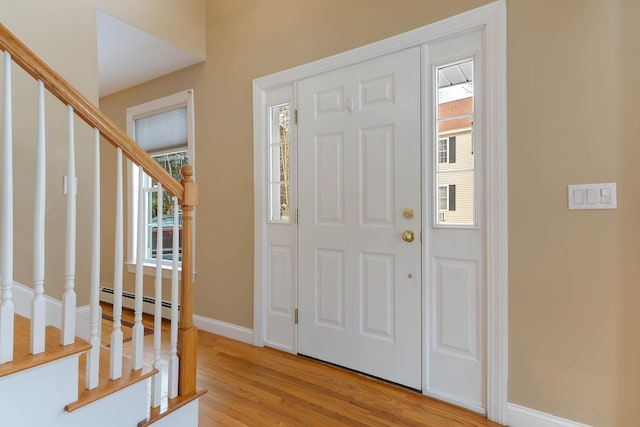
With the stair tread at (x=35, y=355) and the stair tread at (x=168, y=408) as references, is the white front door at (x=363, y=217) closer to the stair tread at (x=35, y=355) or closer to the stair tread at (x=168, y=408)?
the stair tread at (x=168, y=408)

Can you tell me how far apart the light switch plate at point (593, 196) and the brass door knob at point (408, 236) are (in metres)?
0.78

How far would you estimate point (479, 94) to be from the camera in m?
1.75

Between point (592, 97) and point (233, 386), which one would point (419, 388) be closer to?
point (233, 386)

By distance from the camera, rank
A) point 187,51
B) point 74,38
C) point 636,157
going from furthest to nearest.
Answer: point 187,51 → point 74,38 → point 636,157

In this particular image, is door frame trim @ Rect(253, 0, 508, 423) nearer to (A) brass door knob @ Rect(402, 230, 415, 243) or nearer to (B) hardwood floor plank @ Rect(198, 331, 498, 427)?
(B) hardwood floor plank @ Rect(198, 331, 498, 427)

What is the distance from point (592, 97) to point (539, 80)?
24 centimetres

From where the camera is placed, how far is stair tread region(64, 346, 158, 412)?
3.73 feet

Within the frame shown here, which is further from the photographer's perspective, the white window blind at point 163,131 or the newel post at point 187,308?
the white window blind at point 163,131

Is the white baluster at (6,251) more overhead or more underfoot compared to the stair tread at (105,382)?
more overhead

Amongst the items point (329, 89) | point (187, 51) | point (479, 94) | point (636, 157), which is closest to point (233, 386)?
point (329, 89)

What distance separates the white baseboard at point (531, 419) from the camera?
5.10 ft

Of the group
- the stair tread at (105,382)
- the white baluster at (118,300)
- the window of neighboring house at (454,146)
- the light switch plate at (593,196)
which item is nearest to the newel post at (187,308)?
the stair tread at (105,382)

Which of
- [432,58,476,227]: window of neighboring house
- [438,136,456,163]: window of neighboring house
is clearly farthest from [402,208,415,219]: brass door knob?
[438,136,456,163]: window of neighboring house

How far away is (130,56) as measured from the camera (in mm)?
2824
